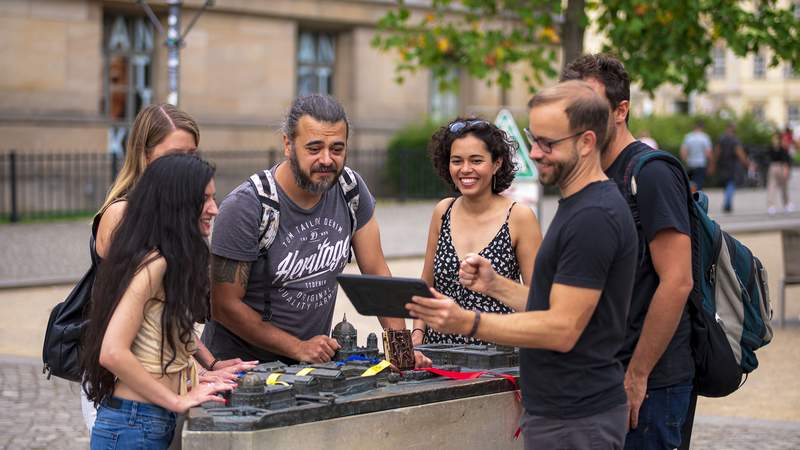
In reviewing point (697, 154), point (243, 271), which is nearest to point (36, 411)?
point (243, 271)

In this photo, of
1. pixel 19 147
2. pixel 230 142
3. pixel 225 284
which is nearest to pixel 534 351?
pixel 225 284

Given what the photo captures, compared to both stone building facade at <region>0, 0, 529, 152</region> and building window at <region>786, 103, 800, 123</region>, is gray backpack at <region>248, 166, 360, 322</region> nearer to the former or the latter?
Result: stone building facade at <region>0, 0, 529, 152</region>

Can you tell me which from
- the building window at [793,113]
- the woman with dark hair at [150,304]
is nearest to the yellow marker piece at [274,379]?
the woman with dark hair at [150,304]

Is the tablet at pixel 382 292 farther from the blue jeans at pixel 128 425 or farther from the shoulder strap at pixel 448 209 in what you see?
the shoulder strap at pixel 448 209

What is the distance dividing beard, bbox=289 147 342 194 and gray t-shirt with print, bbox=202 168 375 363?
136mm

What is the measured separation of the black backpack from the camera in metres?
4.04

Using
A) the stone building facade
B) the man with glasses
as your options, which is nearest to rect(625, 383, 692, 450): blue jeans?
the man with glasses

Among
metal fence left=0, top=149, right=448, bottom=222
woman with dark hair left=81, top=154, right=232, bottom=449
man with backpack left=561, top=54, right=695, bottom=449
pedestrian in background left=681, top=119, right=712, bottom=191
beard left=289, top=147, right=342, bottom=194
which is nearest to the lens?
woman with dark hair left=81, top=154, right=232, bottom=449

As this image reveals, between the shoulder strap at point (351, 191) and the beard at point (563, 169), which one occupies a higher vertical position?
the beard at point (563, 169)

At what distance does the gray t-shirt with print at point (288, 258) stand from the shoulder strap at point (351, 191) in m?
0.02

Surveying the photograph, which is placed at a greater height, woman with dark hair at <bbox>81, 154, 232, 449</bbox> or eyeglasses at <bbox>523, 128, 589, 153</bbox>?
eyeglasses at <bbox>523, 128, 589, 153</bbox>

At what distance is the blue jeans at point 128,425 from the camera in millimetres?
3781

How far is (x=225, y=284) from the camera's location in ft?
14.6

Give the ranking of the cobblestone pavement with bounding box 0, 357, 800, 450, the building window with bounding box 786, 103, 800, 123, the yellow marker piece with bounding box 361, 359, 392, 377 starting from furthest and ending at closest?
the building window with bounding box 786, 103, 800, 123
the cobblestone pavement with bounding box 0, 357, 800, 450
the yellow marker piece with bounding box 361, 359, 392, 377
